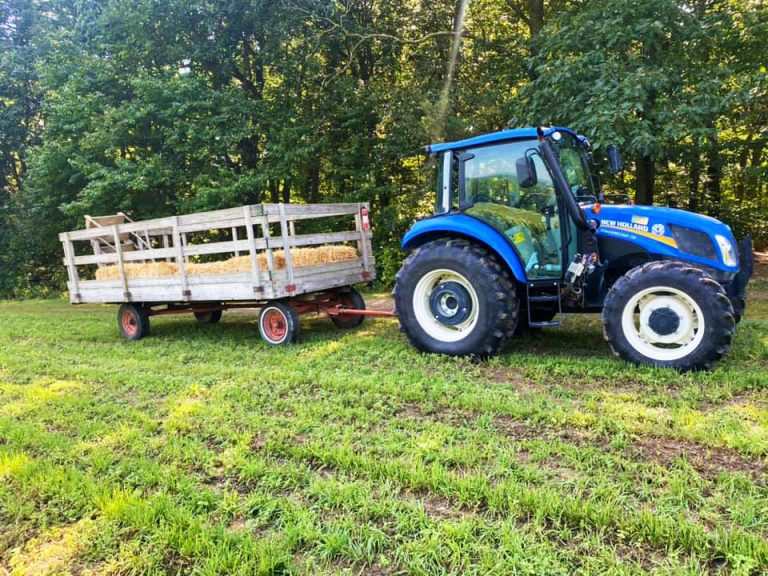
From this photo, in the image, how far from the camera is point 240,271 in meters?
6.50

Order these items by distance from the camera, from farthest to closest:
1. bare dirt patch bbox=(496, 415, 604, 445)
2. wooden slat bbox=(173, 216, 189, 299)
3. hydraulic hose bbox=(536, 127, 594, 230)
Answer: wooden slat bbox=(173, 216, 189, 299) < hydraulic hose bbox=(536, 127, 594, 230) < bare dirt patch bbox=(496, 415, 604, 445)

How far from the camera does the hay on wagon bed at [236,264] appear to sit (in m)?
6.54

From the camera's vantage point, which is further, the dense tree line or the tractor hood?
the dense tree line

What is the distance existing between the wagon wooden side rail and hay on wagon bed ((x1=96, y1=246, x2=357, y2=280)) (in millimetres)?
28

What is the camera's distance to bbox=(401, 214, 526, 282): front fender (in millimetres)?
5115

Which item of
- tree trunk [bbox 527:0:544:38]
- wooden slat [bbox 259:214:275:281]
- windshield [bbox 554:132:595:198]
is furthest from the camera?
tree trunk [bbox 527:0:544:38]

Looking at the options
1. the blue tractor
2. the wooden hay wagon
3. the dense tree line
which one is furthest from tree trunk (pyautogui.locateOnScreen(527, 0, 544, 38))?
the blue tractor

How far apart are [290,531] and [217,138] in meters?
12.3

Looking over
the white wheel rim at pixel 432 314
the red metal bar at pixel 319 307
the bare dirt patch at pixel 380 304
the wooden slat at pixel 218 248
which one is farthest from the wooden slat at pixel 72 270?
the white wheel rim at pixel 432 314

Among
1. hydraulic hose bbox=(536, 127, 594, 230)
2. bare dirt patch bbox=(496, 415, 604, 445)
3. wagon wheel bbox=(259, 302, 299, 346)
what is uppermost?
hydraulic hose bbox=(536, 127, 594, 230)

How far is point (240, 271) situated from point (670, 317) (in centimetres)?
480

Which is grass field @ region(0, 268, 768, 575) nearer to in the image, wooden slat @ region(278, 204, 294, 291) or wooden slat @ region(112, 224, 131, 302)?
wooden slat @ region(278, 204, 294, 291)

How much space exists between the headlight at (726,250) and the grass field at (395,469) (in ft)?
2.92

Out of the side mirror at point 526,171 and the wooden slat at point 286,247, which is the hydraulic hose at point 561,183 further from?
the wooden slat at point 286,247
